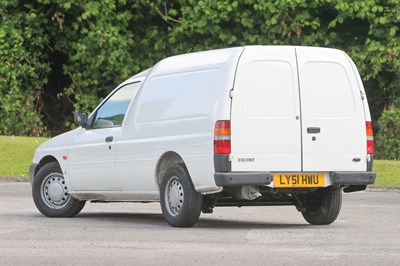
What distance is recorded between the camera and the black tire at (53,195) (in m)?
16.6

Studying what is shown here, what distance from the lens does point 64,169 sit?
653 inches

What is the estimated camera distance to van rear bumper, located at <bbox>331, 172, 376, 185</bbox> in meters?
14.6

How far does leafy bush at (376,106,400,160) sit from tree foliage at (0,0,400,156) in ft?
3.74

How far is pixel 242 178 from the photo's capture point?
14.1m

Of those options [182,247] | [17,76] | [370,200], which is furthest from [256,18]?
[182,247]

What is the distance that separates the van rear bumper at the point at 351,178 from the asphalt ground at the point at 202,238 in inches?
21.1

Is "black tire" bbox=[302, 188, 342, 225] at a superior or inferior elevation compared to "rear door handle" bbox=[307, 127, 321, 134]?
inferior

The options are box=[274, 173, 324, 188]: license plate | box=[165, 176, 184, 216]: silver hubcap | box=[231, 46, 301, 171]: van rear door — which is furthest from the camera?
box=[165, 176, 184, 216]: silver hubcap

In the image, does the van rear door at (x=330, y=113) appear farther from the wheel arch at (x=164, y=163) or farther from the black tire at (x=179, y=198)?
the wheel arch at (x=164, y=163)

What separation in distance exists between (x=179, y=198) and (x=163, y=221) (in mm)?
1346

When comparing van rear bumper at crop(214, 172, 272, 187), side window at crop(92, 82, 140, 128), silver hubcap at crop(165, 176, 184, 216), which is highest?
side window at crop(92, 82, 140, 128)


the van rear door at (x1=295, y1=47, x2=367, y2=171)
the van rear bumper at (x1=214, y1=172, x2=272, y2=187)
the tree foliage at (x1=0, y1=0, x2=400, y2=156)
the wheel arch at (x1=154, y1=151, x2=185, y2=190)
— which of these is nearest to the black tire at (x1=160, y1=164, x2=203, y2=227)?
the wheel arch at (x1=154, y1=151, x2=185, y2=190)

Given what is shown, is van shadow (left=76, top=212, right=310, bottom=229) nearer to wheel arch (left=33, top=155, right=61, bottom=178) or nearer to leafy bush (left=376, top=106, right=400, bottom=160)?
wheel arch (left=33, top=155, right=61, bottom=178)

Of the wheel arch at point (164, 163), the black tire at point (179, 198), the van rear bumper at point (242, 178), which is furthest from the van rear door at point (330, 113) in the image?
the wheel arch at point (164, 163)
